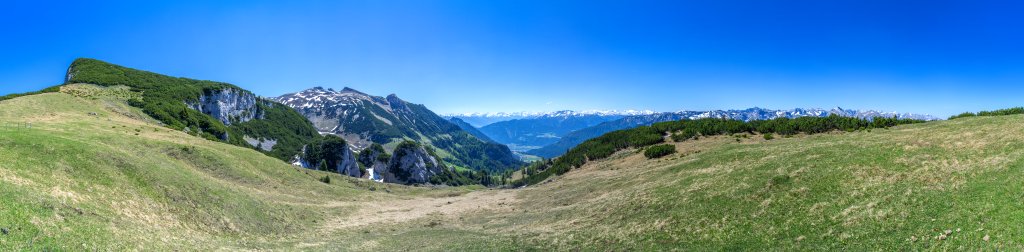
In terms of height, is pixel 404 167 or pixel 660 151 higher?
pixel 660 151

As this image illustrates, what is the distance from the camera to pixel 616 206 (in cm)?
4319

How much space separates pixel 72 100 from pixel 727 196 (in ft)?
425

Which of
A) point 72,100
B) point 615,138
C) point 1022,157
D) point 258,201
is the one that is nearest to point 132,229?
point 258,201

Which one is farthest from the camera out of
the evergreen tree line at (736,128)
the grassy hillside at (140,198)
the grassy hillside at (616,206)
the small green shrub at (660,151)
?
the small green shrub at (660,151)

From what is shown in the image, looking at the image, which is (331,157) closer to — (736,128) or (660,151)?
(660,151)

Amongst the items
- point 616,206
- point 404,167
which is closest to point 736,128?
point 616,206

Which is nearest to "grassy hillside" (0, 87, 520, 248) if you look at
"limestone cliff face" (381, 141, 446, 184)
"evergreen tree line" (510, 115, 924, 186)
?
"evergreen tree line" (510, 115, 924, 186)

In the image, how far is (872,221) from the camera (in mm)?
24562

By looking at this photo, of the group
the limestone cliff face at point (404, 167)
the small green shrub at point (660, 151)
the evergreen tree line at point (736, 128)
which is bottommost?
the limestone cliff face at point (404, 167)

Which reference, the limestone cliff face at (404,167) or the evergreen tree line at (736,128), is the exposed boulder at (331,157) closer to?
the limestone cliff face at (404,167)

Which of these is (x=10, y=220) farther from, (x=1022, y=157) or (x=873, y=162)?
(x=1022, y=157)

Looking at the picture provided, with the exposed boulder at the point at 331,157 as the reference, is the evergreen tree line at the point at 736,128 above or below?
above

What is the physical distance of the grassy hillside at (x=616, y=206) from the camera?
22875 mm

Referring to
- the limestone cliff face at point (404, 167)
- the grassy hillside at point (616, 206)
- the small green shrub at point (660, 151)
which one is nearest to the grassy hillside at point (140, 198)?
the grassy hillside at point (616, 206)
